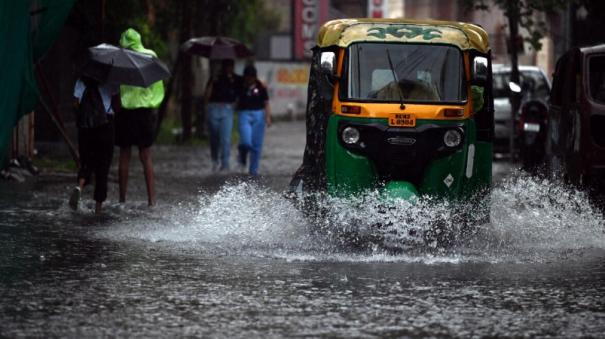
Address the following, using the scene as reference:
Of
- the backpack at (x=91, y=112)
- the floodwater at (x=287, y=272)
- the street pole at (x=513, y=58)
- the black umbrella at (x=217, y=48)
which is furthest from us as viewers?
the street pole at (x=513, y=58)

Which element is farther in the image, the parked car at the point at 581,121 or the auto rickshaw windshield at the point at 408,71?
the parked car at the point at 581,121

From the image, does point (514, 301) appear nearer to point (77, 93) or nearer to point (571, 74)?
point (571, 74)

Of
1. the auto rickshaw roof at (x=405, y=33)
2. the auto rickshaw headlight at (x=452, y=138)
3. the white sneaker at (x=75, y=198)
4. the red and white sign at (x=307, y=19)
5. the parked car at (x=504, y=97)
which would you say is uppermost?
the auto rickshaw roof at (x=405, y=33)

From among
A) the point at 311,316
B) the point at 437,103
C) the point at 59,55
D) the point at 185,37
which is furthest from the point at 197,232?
the point at 185,37

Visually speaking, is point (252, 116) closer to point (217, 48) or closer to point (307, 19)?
point (217, 48)

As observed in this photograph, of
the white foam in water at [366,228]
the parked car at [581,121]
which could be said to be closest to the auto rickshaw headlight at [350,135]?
the white foam in water at [366,228]

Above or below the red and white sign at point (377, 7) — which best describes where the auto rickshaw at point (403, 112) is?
above

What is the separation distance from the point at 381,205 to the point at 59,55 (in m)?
17.0

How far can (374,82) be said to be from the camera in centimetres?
1277

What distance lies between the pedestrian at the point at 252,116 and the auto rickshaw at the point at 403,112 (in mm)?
9001

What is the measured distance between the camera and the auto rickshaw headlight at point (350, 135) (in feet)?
40.9

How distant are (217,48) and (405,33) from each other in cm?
1186

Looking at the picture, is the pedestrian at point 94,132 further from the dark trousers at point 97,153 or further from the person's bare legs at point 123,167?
the person's bare legs at point 123,167

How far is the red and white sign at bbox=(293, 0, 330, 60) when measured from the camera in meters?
59.6
